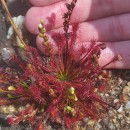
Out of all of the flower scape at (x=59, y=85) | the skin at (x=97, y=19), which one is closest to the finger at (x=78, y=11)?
the skin at (x=97, y=19)

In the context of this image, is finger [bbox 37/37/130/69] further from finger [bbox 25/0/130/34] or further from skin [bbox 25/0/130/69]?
finger [bbox 25/0/130/34]

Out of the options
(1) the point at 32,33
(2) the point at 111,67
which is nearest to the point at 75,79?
(2) the point at 111,67

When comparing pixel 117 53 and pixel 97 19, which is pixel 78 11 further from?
pixel 117 53

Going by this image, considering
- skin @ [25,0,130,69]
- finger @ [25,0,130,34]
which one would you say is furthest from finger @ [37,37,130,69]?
finger @ [25,0,130,34]

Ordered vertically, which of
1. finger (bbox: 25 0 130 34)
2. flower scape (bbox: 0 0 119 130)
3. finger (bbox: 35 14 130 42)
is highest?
finger (bbox: 25 0 130 34)

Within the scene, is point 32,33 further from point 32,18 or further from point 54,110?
point 54,110

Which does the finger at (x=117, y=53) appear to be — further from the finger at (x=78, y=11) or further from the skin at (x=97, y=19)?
the finger at (x=78, y=11)
